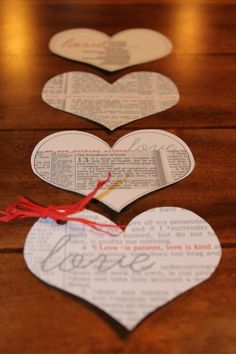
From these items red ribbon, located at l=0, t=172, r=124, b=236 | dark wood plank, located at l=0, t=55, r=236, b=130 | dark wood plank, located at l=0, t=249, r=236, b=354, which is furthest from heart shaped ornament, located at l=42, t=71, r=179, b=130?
dark wood plank, located at l=0, t=249, r=236, b=354

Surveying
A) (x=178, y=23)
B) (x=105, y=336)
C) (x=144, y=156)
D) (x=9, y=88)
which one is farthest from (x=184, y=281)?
(x=178, y=23)

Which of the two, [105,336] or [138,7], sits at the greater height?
[138,7]

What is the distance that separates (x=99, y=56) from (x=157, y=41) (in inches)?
5.3

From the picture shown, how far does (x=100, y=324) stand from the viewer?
567 mm

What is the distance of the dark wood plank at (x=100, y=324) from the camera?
1.81ft

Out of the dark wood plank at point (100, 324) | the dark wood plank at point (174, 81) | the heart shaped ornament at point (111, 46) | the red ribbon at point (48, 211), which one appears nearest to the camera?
the dark wood plank at point (100, 324)

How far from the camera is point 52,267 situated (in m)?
0.61

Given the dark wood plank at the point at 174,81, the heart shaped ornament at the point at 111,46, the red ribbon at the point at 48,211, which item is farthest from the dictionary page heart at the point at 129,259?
the heart shaped ornament at the point at 111,46

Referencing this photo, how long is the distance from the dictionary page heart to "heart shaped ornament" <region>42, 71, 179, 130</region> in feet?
0.75

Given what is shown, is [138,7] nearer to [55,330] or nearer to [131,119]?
[131,119]

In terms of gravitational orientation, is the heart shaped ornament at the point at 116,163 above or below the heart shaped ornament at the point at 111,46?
below

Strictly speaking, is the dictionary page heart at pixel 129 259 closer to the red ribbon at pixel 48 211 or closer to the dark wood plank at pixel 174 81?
the red ribbon at pixel 48 211

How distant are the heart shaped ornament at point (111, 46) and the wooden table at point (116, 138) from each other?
0.02 meters

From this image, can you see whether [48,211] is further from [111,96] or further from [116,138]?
[111,96]
